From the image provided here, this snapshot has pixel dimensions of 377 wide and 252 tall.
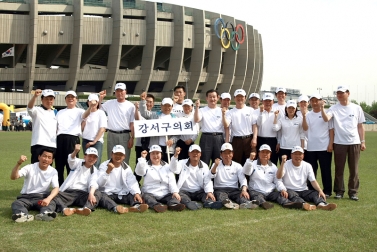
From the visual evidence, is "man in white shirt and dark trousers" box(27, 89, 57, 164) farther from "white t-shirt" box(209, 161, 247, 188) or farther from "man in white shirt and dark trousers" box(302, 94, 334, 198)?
"man in white shirt and dark trousers" box(302, 94, 334, 198)

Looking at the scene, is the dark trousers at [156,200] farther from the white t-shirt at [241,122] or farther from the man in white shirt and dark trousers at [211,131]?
the white t-shirt at [241,122]

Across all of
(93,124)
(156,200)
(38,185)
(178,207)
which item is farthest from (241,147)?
(38,185)

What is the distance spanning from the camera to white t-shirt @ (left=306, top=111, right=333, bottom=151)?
8672 mm

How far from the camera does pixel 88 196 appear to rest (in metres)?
7.12

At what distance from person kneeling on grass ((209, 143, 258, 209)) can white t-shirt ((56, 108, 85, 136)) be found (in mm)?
2485

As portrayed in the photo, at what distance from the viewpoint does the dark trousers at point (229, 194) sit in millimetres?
7652

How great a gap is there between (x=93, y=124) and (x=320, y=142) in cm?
418

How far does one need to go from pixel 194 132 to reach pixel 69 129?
7.33 feet

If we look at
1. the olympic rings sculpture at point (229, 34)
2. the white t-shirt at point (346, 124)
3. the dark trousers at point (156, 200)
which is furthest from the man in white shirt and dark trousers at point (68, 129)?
the olympic rings sculpture at point (229, 34)

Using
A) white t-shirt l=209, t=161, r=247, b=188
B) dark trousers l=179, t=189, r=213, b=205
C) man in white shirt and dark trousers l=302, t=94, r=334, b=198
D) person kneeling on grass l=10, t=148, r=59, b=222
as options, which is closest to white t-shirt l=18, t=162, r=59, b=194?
person kneeling on grass l=10, t=148, r=59, b=222

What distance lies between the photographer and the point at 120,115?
8.58 metres

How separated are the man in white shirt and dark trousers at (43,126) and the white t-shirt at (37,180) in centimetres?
70

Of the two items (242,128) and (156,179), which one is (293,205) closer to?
(242,128)

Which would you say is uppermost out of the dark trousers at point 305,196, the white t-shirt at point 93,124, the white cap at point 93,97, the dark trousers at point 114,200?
the white cap at point 93,97
